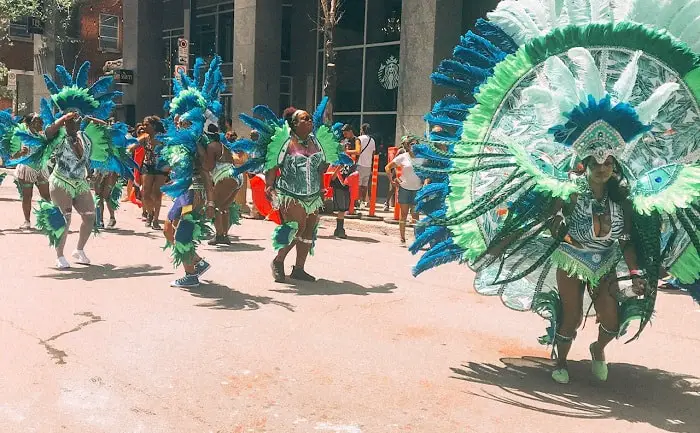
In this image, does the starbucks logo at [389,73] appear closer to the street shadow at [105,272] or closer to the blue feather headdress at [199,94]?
the blue feather headdress at [199,94]

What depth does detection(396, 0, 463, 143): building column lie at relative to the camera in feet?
53.1

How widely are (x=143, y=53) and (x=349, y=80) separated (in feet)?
33.7

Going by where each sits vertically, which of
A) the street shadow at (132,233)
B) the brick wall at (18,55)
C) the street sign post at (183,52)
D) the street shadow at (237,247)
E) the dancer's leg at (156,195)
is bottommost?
the street shadow at (132,233)

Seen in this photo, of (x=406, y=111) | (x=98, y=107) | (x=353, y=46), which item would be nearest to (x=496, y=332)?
(x=98, y=107)

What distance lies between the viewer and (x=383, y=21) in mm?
19922

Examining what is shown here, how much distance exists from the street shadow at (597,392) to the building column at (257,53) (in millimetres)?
16429

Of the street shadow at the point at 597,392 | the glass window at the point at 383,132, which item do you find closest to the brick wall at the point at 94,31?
the glass window at the point at 383,132

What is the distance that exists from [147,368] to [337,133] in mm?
4354

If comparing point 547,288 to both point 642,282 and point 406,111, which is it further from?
point 406,111

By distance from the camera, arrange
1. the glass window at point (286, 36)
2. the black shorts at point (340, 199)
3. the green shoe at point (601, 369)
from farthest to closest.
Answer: the glass window at point (286, 36) < the black shorts at point (340, 199) < the green shoe at point (601, 369)

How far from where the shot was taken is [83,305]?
6.87m

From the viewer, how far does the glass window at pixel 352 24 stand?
67.5ft

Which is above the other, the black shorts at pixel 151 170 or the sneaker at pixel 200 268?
the black shorts at pixel 151 170

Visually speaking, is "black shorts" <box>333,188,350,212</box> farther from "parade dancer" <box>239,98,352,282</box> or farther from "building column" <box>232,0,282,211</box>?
"building column" <box>232,0,282,211</box>
